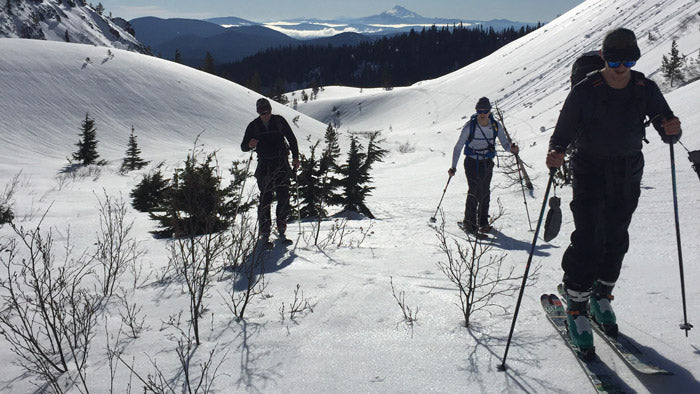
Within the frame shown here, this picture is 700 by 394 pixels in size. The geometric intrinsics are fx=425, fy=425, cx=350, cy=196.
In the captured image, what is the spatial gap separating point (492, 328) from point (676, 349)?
1089mm

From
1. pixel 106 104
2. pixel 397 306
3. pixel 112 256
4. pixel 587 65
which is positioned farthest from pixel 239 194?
pixel 106 104

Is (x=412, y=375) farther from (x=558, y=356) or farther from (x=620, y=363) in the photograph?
(x=620, y=363)

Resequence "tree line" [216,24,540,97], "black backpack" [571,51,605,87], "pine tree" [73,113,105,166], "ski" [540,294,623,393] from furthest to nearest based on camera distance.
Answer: "tree line" [216,24,540,97]
"pine tree" [73,113,105,166]
"black backpack" [571,51,605,87]
"ski" [540,294,623,393]

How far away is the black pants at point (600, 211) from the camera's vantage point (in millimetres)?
2834

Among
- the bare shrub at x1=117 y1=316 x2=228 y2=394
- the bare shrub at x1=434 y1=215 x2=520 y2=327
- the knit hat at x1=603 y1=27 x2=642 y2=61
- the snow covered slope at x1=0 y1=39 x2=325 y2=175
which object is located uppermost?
the snow covered slope at x1=0 y1=39 x2=325 y2=175

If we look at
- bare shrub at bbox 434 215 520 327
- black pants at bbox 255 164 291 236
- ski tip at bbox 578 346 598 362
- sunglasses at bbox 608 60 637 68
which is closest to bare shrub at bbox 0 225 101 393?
bare shrub at bbox 434 215 520 327

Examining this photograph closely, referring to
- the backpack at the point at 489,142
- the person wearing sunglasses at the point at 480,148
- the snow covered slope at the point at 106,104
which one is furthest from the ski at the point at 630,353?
the snow covered slope at the point at 106,104

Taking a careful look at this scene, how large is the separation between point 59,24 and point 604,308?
15966 cm

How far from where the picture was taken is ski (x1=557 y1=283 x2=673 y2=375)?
235 centimetres

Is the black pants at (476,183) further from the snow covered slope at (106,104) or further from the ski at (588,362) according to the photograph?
the snow covered slope at (106,104)

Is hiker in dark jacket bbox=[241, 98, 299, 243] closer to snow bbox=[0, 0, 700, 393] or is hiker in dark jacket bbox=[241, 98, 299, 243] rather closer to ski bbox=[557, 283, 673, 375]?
snow bbox=[0, 0, 700, 393]

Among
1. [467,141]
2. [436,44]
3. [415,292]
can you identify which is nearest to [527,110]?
[467,141]

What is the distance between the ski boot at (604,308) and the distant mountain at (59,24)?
5499 inches

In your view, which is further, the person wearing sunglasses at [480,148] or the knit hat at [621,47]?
the person wearing sunglasses at [480,148]
